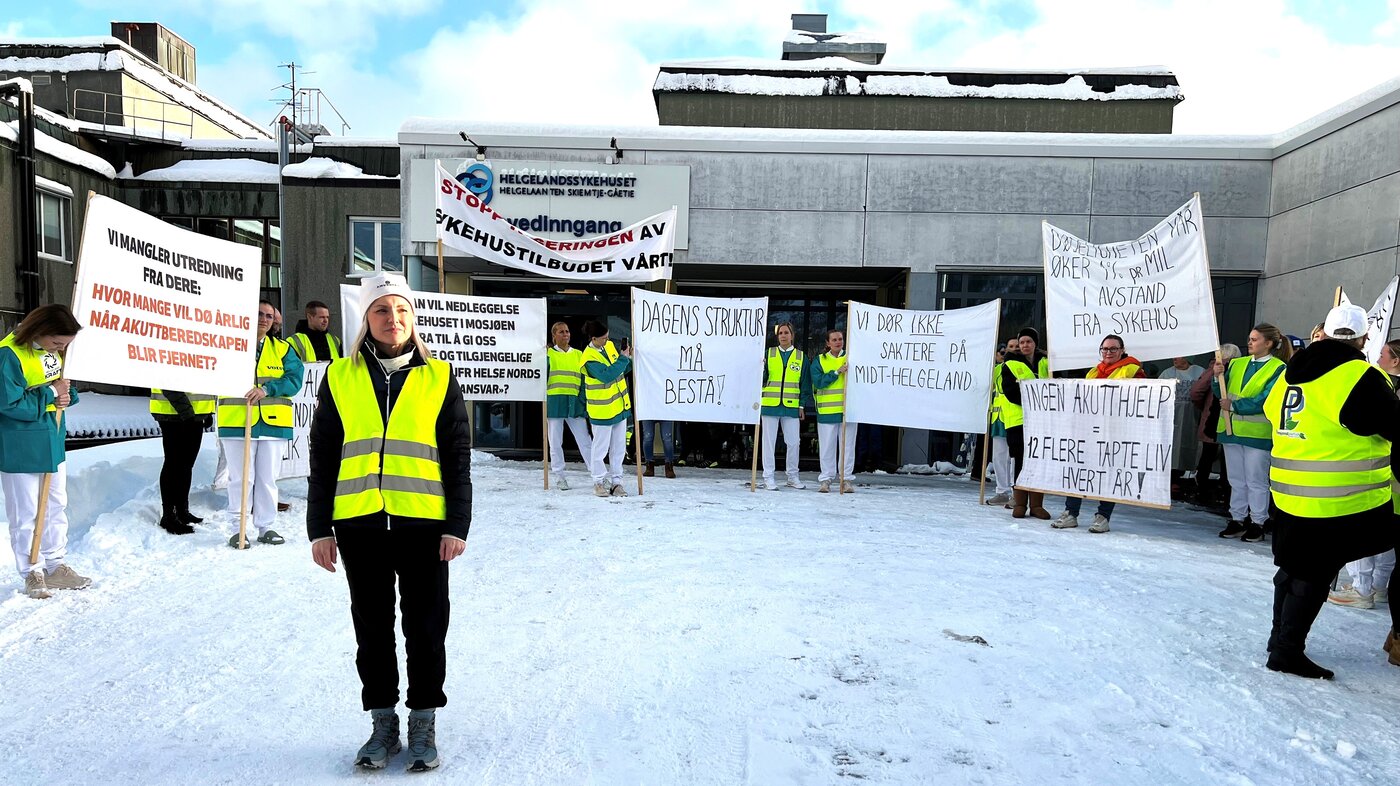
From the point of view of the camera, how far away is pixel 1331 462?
4055 millimetres

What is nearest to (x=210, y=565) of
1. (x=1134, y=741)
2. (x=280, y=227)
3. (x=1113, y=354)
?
(x=1134, y=741)

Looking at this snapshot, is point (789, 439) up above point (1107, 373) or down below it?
below

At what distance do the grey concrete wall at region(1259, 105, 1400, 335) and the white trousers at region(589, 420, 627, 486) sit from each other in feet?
28.8

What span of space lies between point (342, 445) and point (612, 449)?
6330 mm

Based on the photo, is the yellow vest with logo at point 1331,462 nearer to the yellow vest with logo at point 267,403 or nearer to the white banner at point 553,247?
the white banner at point 553,247

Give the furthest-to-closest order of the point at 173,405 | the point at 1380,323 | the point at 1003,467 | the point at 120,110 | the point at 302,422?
the point at 120,110 < the point at 1003,467 < the point at 302,422 < the point at 1380,323 < the point at 173,405

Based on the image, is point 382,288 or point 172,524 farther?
point 172,524

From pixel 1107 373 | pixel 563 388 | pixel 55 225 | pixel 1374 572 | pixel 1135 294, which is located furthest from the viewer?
pixel 55 225

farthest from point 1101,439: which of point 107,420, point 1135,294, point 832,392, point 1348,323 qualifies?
point 107,420

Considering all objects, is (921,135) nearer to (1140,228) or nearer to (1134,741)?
(1140,228)

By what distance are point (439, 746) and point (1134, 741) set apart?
2.80 metres

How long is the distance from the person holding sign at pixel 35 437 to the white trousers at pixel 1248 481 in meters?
9.54

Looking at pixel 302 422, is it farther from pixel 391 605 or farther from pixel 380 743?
pixel 380 743

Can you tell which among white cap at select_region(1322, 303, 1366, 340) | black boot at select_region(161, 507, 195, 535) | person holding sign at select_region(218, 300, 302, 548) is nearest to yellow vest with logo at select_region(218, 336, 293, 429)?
person holding sign at select_region(218, 300, 302, 548)
